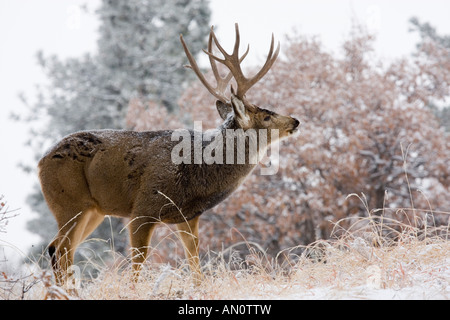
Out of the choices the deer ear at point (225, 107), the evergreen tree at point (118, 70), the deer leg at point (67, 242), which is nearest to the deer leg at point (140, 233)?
the deer leg at point (67, 242)

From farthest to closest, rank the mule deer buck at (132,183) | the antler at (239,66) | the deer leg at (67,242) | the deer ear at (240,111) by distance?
the antler at (239,66), the deer ear at (240,111), the mule deer buck at (132,183), the deer leg at (67,242)

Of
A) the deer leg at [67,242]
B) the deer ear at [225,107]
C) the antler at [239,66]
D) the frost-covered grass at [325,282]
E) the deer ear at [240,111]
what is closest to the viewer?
the frost-covered grass at [325,282]

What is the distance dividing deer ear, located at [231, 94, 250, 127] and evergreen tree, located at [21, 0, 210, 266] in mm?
8958

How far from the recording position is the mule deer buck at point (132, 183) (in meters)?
3.92

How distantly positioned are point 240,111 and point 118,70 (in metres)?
9.93

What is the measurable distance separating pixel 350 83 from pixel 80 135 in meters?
6.65

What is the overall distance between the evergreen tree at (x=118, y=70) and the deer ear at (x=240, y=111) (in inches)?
353

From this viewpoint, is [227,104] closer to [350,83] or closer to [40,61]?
[350,83]

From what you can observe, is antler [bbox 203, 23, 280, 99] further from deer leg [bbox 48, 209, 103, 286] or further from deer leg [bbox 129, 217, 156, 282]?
deer leg [bbox 48, 209, 103, 286]

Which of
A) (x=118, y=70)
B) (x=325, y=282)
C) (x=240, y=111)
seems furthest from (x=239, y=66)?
(x=118, y=70)

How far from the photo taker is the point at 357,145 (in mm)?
8805

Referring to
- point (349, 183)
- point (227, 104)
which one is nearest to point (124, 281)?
point (227, 104)

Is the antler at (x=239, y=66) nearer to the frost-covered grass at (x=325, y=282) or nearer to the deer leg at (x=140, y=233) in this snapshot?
the deer leg at (x=140, y=233)

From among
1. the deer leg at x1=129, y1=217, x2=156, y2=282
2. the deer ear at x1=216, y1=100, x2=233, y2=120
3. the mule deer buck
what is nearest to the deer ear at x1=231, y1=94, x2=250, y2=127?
the mule deer buck
